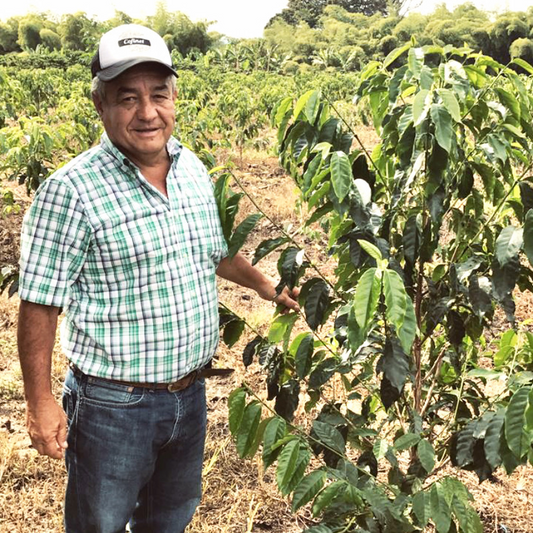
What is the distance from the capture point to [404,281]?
1.56m

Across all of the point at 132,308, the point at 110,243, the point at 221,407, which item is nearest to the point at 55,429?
the point at 132,308

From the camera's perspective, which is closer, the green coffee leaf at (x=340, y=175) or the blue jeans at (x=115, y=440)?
the green coffee leaf at (x=340, y=175)

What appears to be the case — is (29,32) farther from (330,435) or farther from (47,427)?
(330,435)

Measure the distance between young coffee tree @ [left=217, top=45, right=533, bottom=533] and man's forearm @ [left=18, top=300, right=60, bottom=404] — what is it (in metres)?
0.44

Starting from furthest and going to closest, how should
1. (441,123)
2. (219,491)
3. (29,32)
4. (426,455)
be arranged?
1. (29,32)
2. (219,491)
3. (426,455)
4. (441,123)

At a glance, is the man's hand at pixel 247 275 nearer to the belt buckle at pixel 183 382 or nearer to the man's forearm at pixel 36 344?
the belt buckle at pixel 183 382

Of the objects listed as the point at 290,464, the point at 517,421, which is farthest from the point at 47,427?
the point at 517,421

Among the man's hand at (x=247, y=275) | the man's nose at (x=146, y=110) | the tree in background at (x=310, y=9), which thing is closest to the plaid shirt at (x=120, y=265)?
the man's nose at (x=146, y=110)

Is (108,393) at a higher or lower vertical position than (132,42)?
lower

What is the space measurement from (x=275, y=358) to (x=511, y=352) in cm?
60

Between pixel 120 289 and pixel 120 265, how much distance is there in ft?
0.19

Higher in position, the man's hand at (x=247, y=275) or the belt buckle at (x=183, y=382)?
the man's hand at (x=247, y=275)

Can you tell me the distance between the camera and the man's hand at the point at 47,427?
1.49 m

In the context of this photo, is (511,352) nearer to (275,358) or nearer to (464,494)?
(464,494)
